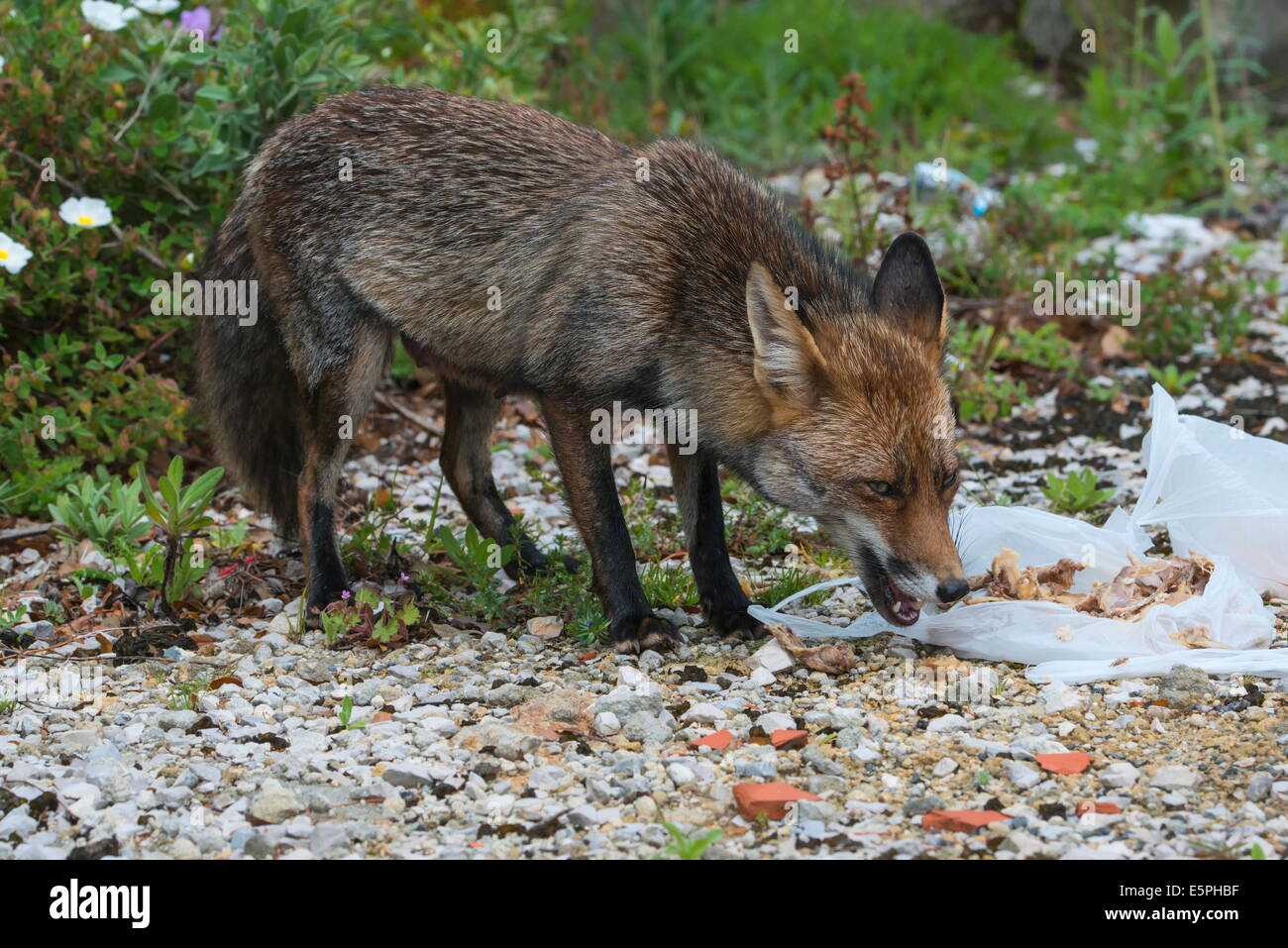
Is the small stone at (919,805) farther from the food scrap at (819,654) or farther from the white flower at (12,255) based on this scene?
the white flower at (12,255)

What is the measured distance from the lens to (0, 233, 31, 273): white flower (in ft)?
17.8

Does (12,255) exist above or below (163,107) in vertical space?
below

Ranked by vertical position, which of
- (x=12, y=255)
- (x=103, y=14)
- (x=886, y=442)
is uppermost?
(x=103, y=14)

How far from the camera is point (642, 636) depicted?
4562 millimetres

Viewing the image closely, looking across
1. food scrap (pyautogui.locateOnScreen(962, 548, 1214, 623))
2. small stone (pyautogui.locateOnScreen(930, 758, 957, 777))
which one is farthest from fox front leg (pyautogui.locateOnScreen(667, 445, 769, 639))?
small stone (pyautogui.locateOnScreen(930, 758, 957, 777))

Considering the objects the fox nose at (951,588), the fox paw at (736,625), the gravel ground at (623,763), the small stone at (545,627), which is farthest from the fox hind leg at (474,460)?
the fox nose at (951,588)

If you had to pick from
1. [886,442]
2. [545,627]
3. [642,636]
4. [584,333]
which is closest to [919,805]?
[886,442]

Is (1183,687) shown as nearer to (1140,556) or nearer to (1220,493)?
(1140,556)

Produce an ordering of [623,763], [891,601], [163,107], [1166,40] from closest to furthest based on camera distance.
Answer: [623,763]
[891,601]
[163,107]
[1166,40]

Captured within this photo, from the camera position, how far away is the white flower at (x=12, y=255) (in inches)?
214

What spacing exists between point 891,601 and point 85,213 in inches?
146

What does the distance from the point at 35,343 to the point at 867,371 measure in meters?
3.79

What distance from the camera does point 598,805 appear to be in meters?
3.41

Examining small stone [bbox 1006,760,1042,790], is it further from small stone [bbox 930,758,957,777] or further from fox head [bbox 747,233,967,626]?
fox head [bbox 747,233,967,626]
